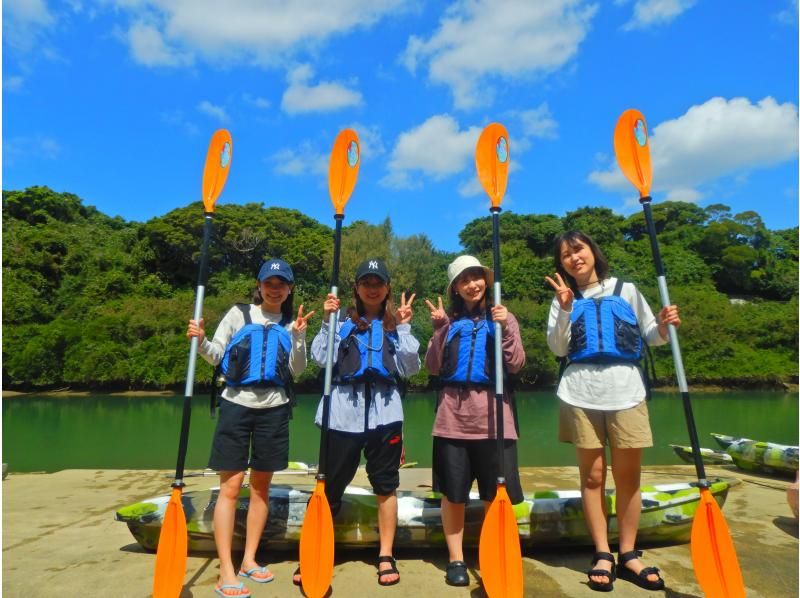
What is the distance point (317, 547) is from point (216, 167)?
7.48ft

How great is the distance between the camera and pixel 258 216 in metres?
30.3

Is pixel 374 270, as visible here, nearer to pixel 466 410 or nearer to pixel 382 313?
pixel 382 313

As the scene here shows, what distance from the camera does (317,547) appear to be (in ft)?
7.88

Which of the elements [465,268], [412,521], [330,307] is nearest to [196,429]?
[412,521]

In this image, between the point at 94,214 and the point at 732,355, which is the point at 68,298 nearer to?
the point at 94,214

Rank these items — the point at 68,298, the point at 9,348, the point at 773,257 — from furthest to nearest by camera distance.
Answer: the point at 773,257, the point at 68,298, the point at 9,348

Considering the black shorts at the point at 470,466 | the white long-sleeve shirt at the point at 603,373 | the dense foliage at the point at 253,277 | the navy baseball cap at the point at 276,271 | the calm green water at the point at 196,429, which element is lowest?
the calm green water at the point at 196,429

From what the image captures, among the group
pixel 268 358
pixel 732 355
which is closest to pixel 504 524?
pixel 268 358

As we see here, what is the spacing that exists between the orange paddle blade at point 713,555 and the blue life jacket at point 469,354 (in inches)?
43.7

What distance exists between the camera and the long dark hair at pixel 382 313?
2680 millimetres

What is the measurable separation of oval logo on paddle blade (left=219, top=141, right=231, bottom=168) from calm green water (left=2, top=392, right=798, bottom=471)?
20.4 feet

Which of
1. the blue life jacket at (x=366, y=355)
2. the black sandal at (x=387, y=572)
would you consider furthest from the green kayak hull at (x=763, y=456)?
the blue life jacket at (x=366, y=355)

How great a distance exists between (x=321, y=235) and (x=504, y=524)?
28672mm

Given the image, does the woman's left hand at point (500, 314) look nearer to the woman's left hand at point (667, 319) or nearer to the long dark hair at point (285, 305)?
the woman's left hand at point (667, 319)
